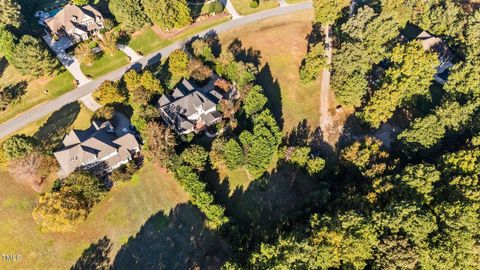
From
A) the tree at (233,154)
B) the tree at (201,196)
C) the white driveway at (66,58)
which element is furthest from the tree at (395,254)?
the white driveway at (66,58)

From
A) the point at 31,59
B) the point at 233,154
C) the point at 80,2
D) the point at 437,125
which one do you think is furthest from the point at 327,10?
the point at 31,59

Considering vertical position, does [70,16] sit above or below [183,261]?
above

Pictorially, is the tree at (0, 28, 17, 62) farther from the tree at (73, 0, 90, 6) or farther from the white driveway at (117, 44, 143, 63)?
the white driveway at (117, 44, 143, 63)

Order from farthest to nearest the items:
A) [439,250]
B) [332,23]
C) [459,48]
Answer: [332,23] < [459,48] < [439,250]

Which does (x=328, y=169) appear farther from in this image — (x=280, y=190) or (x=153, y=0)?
(x=153, y=0)

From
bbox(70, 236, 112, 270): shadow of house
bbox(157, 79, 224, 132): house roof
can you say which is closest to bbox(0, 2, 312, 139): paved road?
bbox(157, 79, 224, 132): house roof

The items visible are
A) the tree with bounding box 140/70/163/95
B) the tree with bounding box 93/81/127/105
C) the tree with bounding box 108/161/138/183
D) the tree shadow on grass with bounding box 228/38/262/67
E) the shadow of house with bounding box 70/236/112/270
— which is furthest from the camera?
the tree shadow on grass with bounding box 228/38/262/67

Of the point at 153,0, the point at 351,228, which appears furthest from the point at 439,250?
the point at 153,0
